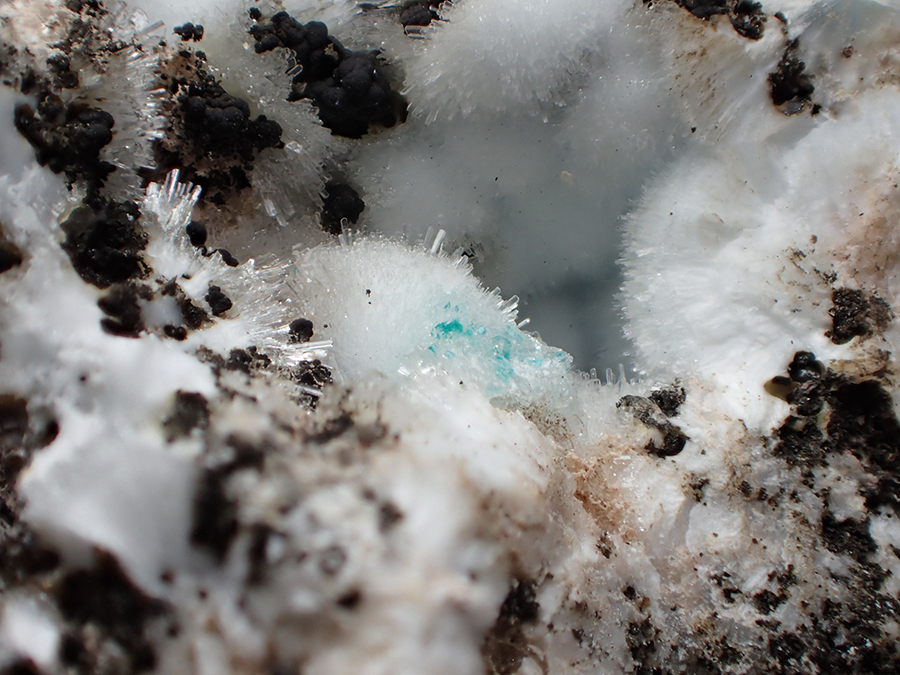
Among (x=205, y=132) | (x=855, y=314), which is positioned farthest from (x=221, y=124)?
(x=855, y=314)

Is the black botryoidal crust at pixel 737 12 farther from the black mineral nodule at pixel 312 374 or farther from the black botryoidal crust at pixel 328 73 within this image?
the black mineral nodule at pixel 312 374

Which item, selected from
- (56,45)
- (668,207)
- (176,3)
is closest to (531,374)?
(668,207)

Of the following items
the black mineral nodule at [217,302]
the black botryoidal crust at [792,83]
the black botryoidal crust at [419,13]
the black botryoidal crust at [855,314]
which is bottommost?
the black mineral nodule at [217,302]

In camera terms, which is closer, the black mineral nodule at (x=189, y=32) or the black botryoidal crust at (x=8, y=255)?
the black botryoidal crust at (x=8, y=255)

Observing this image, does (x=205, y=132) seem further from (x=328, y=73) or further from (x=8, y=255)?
(x=8, y=255)

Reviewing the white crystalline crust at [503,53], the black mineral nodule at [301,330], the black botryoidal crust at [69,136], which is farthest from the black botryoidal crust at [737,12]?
the black botryoidal crust at [69,136]

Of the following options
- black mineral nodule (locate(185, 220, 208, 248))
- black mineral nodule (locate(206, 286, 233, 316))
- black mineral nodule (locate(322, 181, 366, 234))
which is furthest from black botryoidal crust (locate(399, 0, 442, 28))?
black mineral nodule (locate(206, 286, 233, 316))

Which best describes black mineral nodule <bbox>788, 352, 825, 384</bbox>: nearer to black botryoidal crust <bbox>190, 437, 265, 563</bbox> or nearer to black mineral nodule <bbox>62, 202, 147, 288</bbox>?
black botryoidal crust <bbox>190, 437, 265, 563</bbox>

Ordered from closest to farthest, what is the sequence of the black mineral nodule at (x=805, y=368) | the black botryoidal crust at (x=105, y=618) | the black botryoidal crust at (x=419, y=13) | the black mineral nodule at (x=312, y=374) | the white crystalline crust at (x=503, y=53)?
the black botryoidal crust at (x=105, y=618)
the black mineral nodule at (x=312, y=374)
the black mineral nodule at (x=805, y=368)
the white crystalline crust at (x=503, y=53)
the black botryoidal crust at (x=419, y=13)
